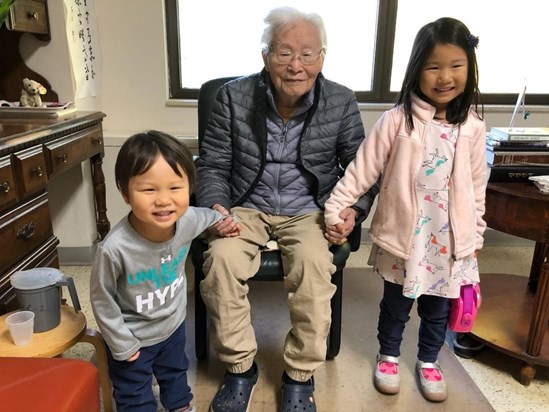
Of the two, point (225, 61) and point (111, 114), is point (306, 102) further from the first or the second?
point (111, 114)

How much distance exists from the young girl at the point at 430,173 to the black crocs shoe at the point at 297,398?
413mm

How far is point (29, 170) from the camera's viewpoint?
4.74ft

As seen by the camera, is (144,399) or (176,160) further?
(144,399)

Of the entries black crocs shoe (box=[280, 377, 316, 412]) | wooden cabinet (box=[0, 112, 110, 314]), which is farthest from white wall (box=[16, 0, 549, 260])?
black crocs shoe (box=[280, 377, 316, 412])

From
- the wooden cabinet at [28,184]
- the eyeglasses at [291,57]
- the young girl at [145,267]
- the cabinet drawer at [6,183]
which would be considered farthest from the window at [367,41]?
the young girl at [145,267]

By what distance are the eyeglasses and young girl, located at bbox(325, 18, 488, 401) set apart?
0.95ft

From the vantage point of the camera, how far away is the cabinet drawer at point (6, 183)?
4.31 feet

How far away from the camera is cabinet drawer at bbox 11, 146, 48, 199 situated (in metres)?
1.40

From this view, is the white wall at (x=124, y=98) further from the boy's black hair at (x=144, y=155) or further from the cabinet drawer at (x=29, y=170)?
the boy's black hair at (x=144, y=155)

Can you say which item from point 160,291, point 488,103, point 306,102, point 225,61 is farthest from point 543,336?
point 225,61

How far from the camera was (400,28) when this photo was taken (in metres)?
2.43

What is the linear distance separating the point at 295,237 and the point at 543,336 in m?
0.88

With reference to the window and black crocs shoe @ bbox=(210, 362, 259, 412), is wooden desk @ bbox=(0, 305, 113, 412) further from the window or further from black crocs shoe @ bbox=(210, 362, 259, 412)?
the window

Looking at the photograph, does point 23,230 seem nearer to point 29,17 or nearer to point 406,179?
point 29,17
